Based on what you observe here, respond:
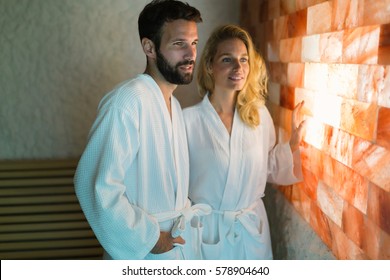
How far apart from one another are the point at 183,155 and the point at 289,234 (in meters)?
0.37

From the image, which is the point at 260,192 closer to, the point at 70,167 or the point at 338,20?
the point at 338,20

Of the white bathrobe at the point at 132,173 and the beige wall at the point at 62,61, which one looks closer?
the white bathrobe at the point at 132,173

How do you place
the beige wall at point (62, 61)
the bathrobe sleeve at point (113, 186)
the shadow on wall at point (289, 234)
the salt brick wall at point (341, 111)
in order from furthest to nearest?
the beige wall at point (62, 61), the shadow on wall at point (289, 234), the bathrobe sleeve at point (113, 186), the salt brick wall at point (341, 111)

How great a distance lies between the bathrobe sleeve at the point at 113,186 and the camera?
683mm

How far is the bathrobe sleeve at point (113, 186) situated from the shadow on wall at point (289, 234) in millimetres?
354

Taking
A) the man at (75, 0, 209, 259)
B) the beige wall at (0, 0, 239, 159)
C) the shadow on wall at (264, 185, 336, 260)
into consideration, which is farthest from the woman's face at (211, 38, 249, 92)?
the shadow on wall at (264, 185, 336, 260)

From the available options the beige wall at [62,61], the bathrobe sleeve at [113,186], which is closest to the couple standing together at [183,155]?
the bathrobe sleeve at [113,186]

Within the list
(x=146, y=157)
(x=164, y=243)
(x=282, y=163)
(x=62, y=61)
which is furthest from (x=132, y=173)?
(x=62, y=61)

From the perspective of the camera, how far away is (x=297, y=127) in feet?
2.78

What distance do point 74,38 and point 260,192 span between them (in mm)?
674

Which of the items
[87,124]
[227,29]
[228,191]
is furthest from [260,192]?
[87,124]

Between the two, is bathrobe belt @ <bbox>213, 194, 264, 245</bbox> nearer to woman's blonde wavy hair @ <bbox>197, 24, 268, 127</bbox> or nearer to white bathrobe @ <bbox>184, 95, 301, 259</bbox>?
white bathrobe @ <bbox>184, 95, 301, 259</bbox>

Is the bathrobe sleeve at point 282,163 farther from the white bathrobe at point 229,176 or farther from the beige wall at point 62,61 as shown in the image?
the beige wall at point 62,61

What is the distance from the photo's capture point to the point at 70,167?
44.9 inches
